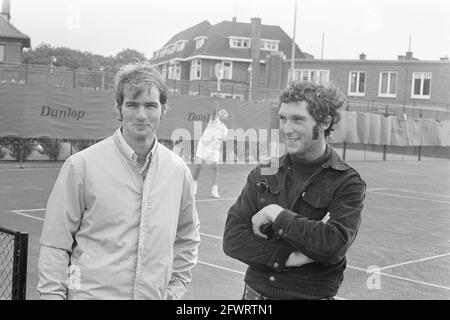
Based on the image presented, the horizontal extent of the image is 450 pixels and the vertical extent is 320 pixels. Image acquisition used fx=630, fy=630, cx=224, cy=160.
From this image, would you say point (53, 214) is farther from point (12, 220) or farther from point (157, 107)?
point (12, 220)

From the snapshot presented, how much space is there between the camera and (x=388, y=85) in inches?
1465

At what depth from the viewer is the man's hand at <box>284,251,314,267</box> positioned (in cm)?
Result: 220

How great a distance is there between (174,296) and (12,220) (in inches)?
242

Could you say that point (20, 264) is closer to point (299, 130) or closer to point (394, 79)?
point (299, 130)

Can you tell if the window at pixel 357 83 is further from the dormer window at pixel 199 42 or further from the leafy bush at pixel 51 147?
the leafy bush at pixel 51 147

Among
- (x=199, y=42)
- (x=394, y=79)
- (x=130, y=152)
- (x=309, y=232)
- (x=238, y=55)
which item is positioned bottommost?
(x=309, y=232)

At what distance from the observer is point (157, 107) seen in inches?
91.2

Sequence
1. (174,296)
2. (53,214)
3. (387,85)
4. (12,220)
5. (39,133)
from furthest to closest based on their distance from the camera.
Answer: (387,85)
(39,133)
(12,220)
(174,296)
(53,214)

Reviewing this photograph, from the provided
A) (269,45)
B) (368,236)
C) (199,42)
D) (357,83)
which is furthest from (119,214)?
(269,45)

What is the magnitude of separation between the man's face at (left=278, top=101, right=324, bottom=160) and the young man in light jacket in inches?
18.2

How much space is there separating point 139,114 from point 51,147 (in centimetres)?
1374

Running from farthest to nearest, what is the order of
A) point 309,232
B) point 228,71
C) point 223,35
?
point 228,71 → point 223,35 → point 309,232
